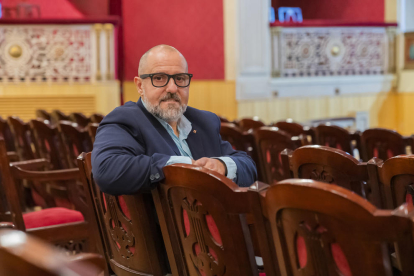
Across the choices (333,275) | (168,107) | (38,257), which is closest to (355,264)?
(333,275)

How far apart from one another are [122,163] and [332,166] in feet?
2.13

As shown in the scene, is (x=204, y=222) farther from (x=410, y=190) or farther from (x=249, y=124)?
(x=249, y=124)

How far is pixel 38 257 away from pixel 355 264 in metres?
0.61

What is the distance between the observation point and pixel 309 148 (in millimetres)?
1647

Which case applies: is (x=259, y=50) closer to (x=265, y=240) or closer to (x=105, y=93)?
(x=105, y=93)

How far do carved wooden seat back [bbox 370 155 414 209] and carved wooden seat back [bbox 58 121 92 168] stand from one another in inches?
70.1

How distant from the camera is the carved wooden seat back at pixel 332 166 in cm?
162

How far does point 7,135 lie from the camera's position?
361 centimetres

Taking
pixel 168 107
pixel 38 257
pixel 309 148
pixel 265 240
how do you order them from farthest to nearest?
pixel 168 107 → pixel 309 148 → pixel 265 240 → pixel 38 257

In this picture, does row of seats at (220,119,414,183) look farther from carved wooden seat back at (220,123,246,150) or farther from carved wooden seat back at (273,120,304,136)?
carved wooden seat back at (273,120,304,136)

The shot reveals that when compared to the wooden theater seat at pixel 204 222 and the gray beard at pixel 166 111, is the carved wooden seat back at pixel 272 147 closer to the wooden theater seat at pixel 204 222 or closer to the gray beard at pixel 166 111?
the gray beard at pixel 166 111

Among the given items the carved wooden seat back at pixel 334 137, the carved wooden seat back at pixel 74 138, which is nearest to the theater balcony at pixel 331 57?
the carved wooden seat back at pixel 334 137

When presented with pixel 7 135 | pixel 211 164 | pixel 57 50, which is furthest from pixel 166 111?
pixel 57 50

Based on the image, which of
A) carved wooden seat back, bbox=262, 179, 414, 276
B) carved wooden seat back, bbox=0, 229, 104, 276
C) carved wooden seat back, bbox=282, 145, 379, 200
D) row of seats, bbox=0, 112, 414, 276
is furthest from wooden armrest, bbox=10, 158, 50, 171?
carved wooden seat back, bbox=0, 229, 104, 276
